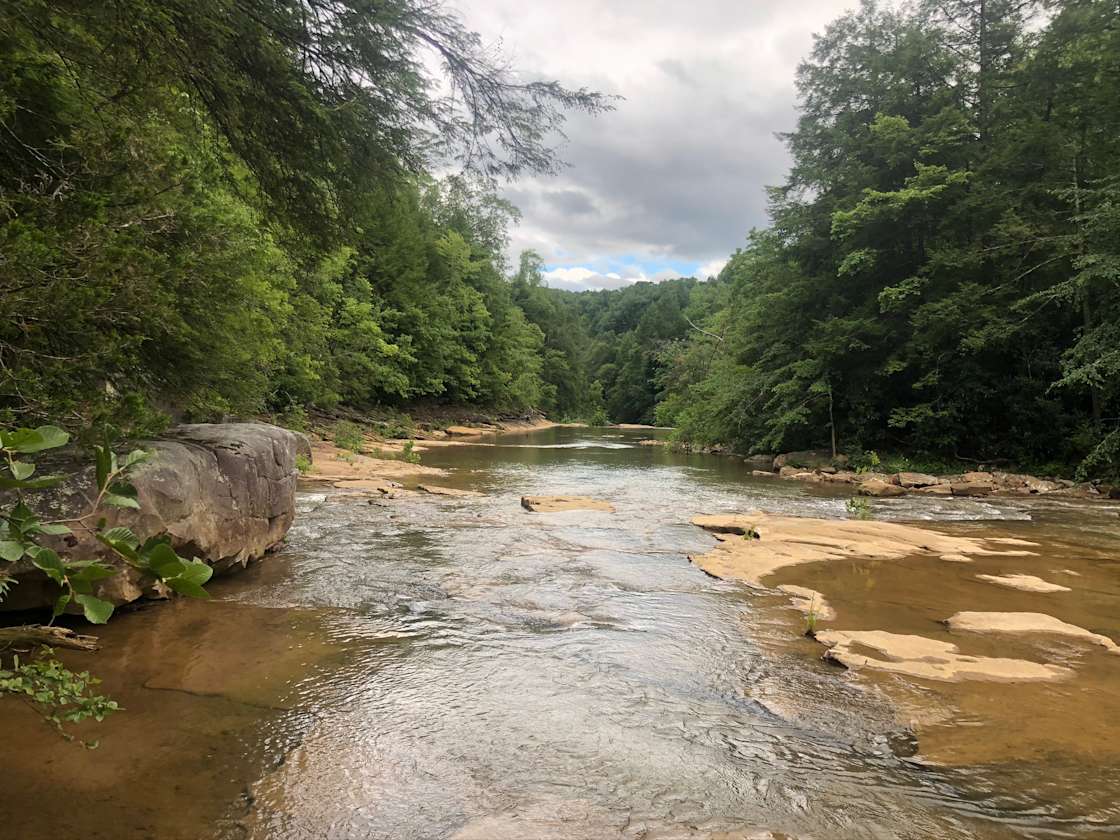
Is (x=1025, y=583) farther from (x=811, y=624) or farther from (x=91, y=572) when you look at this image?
(x=91, y=572)

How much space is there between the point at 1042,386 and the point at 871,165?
8.80 m

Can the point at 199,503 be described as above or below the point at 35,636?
above

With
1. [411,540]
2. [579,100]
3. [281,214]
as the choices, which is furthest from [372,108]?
[411,540]

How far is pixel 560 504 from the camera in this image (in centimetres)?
1131

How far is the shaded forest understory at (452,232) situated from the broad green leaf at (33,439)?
7.15ft

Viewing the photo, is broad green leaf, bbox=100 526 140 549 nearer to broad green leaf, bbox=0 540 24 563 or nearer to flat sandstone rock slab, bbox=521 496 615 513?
broad green leaf, bbox=0 540 24 563

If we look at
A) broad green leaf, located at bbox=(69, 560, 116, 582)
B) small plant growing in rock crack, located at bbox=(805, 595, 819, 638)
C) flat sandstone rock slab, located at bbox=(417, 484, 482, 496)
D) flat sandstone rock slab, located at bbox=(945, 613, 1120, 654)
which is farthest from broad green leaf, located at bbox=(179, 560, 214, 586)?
flat sandstone rock slab, located at bbox=(417, 484, 482, 496)

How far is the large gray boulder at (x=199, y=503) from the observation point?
4.25 meters

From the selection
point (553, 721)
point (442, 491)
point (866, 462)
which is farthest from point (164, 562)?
point (866, 462)

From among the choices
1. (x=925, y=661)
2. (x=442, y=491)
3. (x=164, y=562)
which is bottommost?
(x=442, y=491)

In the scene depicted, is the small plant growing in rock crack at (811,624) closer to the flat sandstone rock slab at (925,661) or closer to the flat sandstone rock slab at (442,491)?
the flat sandstone rock slab at (925,661)

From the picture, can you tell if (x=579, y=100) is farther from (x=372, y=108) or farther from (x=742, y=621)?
(x=742, y=621)

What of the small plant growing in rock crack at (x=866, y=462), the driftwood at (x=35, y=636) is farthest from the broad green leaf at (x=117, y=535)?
the small plant growing in rock crack at (x=866, y=462)

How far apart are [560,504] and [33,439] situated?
1004cm
